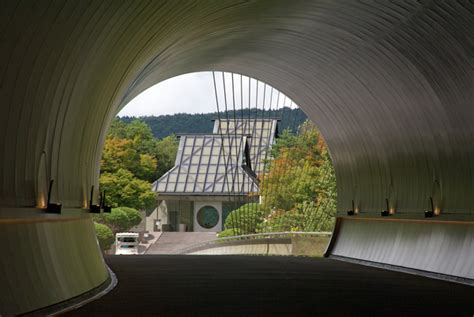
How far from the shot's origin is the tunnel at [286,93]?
12.4 metres

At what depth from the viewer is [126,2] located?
44.4 feet

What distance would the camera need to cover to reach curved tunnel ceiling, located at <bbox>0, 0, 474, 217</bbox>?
1230 cm

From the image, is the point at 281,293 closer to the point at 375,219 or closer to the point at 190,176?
the point at 375,219

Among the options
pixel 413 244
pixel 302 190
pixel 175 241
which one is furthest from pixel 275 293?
pixel 175 241

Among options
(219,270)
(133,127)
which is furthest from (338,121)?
(133,127)

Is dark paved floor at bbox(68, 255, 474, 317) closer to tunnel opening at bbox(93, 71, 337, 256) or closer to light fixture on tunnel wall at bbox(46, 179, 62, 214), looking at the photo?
light fixture on tunnel wall at bbox(46, 179, 62, 214)

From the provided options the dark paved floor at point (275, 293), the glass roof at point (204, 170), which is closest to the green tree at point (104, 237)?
the glass roof at point (204, 170)

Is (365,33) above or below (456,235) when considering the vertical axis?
above

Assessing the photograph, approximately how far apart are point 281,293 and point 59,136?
523cm

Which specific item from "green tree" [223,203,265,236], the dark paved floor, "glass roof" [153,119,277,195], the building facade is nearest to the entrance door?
the building facade

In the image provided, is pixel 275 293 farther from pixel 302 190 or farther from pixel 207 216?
pixel 207 216

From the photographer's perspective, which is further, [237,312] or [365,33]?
[365,33]

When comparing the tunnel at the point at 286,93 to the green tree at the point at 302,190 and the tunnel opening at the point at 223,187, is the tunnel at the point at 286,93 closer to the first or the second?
the tunnel opening at the point at 223,187

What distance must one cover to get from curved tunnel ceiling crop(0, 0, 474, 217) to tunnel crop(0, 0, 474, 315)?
1.9 inches
